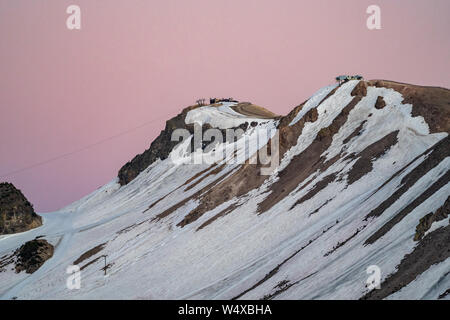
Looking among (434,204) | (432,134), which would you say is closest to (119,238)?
(432,134)

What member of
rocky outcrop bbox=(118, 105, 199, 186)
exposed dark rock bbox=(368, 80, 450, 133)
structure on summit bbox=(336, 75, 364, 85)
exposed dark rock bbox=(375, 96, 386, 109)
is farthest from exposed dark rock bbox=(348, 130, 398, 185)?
rocky outcrop bbox=(118, 105, 199, 186)

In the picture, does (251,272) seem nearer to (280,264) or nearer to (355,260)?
Answer: (280,264)

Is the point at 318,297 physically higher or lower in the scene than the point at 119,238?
higher

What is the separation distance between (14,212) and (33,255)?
33.9m

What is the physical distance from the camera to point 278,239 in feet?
215

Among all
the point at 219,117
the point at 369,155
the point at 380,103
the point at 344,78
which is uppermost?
the point at 344,78

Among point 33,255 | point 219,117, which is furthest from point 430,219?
point 219,117

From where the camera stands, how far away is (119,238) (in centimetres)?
9056

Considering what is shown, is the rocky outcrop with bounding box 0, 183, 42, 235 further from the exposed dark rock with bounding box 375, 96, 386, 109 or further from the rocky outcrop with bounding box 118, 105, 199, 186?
the exposed dark rock with bounding box 375, 96, 386, 109

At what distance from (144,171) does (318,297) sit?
318ft

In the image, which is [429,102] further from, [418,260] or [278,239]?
[418,260]

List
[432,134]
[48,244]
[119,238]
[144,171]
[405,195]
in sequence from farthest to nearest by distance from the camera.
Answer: [144,171] → [48,244] → [119,238] → [432,134] → [405,195]

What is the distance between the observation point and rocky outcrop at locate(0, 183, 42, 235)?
124250 millimetres

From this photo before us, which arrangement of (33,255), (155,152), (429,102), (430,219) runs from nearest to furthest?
1. (430,219)
2. (429,102)
3. (33,255)
4. (155,152)
